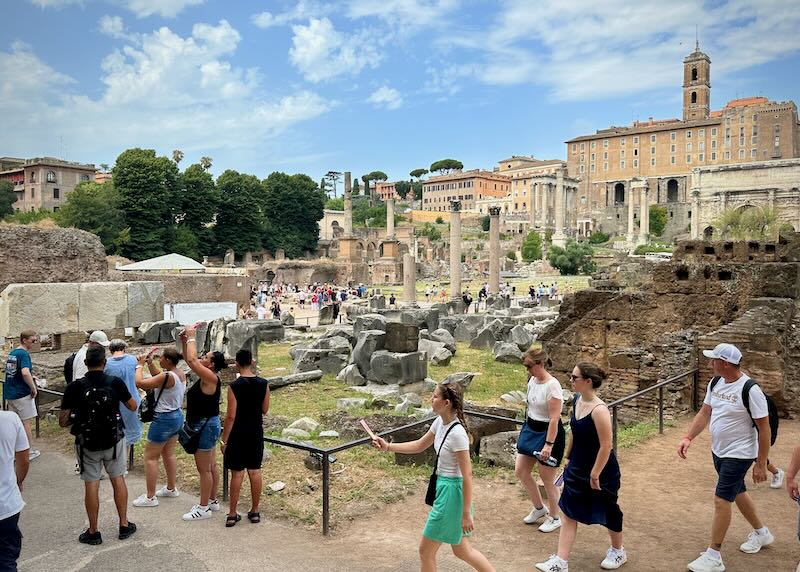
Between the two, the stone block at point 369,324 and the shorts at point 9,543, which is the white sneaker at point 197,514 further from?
the stone block at point 369,324

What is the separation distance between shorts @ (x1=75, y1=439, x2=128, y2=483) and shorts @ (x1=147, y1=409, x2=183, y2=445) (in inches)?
26.3

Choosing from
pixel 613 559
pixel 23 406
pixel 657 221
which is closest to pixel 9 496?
pixel 613 559

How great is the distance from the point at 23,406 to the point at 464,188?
5130 inches

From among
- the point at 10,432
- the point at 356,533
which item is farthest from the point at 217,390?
the point at 10,432

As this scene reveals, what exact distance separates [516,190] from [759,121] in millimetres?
42392

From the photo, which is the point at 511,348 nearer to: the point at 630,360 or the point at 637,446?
the point at 630,360

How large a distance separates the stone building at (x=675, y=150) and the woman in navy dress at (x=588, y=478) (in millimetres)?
99427

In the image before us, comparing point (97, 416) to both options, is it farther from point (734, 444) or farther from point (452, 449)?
point (734, 444)

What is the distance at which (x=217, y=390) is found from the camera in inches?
239

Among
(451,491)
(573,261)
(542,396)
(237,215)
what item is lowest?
(451,491)

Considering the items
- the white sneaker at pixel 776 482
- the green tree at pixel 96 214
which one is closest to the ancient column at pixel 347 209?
the green tree at pixel 96 214

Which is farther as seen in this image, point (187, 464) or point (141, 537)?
point (187, 464)

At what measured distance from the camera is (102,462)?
18.0 feet

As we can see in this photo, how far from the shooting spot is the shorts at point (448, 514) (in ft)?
13.5
